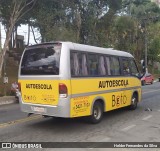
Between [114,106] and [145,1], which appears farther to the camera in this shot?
[145,1]

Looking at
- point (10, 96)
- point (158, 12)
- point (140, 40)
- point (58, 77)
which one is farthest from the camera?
point (158, 12)

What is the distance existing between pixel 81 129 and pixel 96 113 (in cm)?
101

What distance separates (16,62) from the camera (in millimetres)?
36156

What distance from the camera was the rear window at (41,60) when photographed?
9141mm

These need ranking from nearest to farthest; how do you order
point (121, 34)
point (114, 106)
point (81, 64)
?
point (81, 64), point (114, 106), point (121, 34)

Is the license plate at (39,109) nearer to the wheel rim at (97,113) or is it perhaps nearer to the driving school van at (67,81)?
the driving school van at (67,81)

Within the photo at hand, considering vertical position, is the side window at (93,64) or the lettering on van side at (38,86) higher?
the side window at (93,64)

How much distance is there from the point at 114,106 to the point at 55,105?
2996 millimetres

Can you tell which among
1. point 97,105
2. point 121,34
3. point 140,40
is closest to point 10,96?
point 97,105

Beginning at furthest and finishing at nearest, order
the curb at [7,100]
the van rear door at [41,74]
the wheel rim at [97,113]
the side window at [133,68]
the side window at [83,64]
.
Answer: the curb at [7,100], the side window at [133,68], the wheel rim at [97,113], the side window at [83,64], the van rear door at [41,74]

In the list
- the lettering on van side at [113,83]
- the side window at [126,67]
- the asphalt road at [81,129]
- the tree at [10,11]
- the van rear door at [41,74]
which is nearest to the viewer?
the asphalt road at [81,129]

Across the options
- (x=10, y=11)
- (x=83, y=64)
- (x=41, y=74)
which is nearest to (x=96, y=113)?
(x=83, y=64)

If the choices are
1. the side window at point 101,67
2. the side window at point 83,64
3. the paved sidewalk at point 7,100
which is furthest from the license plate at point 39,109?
the paved sidewalk at point 7,100

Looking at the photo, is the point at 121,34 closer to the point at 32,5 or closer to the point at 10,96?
the point at 32,5
